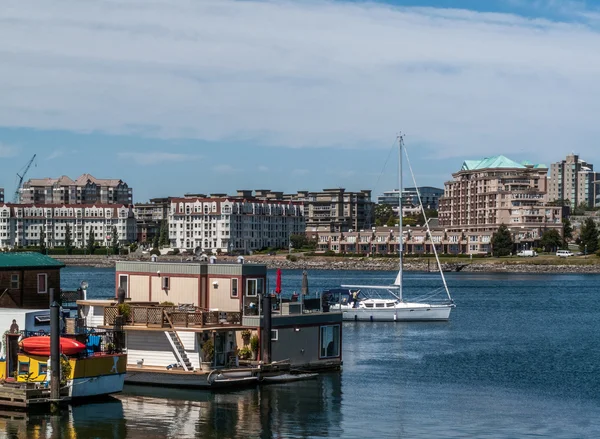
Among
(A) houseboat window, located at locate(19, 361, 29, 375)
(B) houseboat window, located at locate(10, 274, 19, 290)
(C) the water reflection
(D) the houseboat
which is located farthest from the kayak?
(B) houseboat window, located at locate(10, 274, 19, 290)

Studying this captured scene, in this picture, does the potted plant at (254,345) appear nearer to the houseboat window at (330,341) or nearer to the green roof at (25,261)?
the houseboat window at (330,341)

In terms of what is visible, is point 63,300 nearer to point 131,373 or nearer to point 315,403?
point 131,373

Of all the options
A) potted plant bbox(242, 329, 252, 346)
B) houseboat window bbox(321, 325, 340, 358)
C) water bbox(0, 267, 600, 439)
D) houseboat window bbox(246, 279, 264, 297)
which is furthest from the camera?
houseboat window bbox(321, 325, 340, 358)

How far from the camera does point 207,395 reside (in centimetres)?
4328

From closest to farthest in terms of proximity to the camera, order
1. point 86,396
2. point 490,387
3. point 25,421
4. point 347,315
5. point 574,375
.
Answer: point 25,421 → point 86,396 → point 490,387 → point 574,375 → point 347,315

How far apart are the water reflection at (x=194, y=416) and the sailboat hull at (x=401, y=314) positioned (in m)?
40.0

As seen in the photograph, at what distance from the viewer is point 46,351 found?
129 ft

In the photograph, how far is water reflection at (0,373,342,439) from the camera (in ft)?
121

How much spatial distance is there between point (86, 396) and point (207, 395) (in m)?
5.27

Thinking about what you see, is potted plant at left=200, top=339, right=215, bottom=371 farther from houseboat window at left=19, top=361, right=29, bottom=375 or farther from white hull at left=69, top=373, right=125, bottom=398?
houseboat window at left=19, top=361, right=29, bottom=375

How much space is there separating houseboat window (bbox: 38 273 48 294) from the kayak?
749 cm

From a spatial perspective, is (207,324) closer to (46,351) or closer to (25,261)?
(46,351)

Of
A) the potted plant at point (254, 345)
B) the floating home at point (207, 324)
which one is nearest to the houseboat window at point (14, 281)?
the floating home at point (207, 324)

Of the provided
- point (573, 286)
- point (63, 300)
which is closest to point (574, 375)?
point (63, 300)
